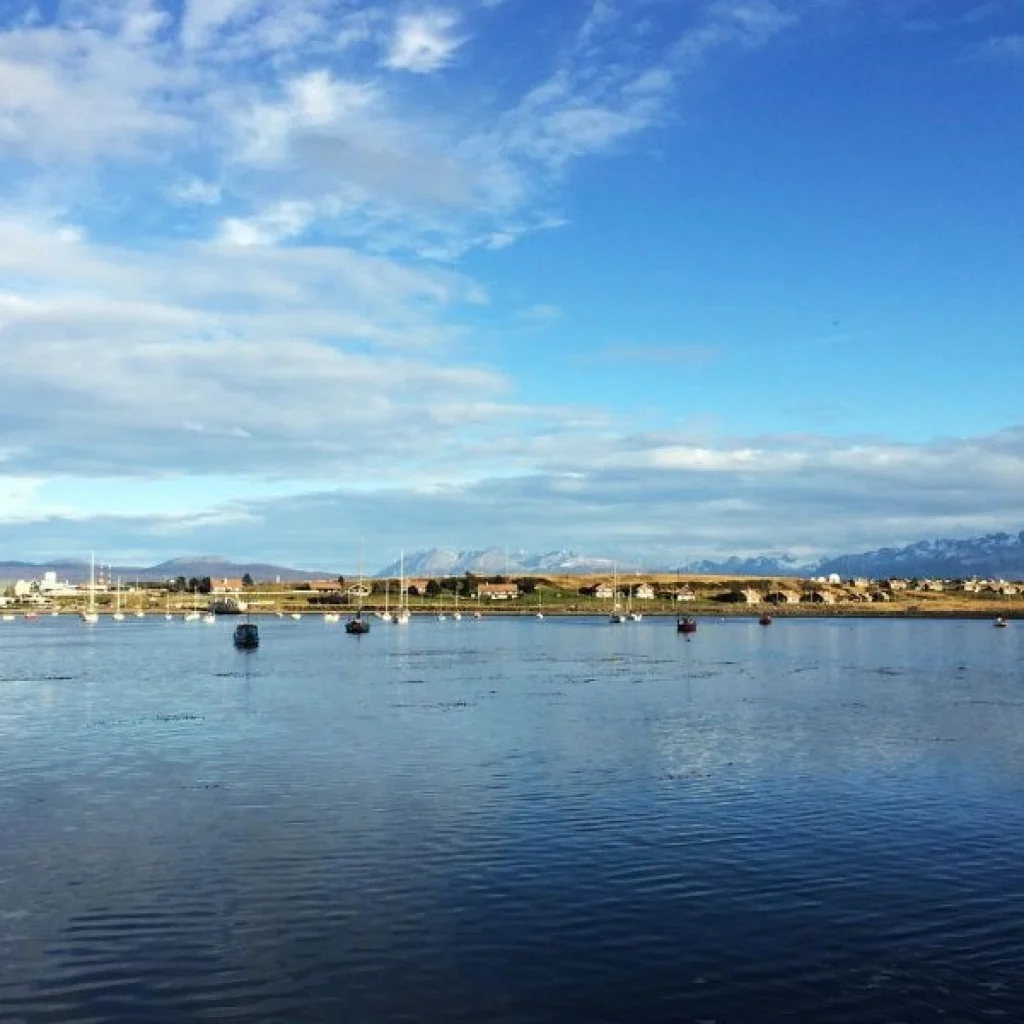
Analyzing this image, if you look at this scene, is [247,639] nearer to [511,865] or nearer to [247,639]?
[247,639]

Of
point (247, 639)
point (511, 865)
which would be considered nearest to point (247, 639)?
point (247, 639)

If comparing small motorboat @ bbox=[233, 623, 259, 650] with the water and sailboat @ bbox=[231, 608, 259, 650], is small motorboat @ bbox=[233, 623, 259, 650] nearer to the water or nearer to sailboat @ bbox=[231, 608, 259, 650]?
sailboat @ bbox=[231, 608, 259, 650]

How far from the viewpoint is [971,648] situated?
138m

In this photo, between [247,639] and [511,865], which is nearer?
[511,865]

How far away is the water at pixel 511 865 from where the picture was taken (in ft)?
56.0

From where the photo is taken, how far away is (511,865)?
973 inches

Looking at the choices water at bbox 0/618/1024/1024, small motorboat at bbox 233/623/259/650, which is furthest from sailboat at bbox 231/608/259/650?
water at bbox 0/618/1024/1024

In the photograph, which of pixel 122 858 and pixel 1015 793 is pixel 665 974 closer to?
pixel 122 858

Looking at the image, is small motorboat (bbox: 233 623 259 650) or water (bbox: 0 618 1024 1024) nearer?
water (bbox: 0 618 1024 1024)

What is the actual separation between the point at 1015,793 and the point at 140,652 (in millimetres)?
104153

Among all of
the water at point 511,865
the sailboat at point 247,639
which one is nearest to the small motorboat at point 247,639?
the sailboat at point 247,639

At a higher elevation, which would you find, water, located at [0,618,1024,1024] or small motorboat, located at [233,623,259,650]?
small motorboat, located at [233,623,259,650]

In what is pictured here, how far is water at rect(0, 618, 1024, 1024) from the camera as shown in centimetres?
1706

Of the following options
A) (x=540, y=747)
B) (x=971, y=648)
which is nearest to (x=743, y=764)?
(x=540, y=747)
